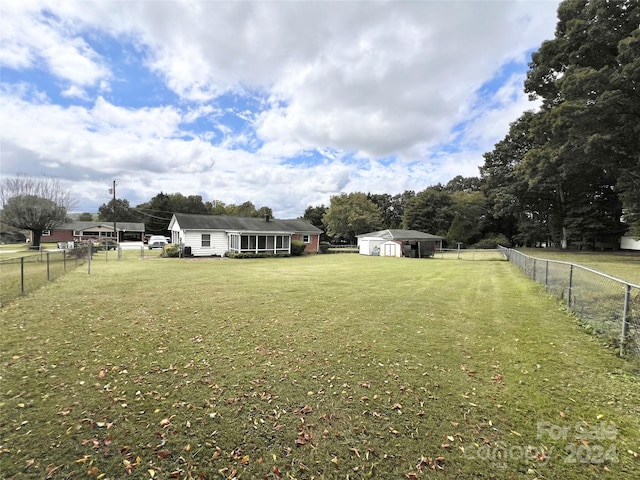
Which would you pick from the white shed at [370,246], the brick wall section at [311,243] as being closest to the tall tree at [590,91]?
the white shed at [370,246]

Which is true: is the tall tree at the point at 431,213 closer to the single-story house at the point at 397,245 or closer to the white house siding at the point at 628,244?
the single-story house at the point at 397,245

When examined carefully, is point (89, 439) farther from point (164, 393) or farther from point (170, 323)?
point (170, 323)

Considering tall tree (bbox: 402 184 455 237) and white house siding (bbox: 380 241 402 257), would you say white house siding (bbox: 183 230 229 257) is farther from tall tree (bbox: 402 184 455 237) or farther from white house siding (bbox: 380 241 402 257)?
tall tree (bbox: 402 184 455 237)

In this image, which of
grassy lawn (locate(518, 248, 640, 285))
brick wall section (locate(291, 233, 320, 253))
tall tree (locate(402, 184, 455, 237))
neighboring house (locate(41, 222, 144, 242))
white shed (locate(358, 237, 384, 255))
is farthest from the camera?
neighboring house (locate(41, 222, 144, 242))

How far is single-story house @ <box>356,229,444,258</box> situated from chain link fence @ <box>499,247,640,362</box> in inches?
895

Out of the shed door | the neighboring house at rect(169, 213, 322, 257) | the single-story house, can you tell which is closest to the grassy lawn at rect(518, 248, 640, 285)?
the single-story house

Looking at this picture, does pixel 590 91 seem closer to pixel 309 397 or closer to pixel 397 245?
pixel 397 245

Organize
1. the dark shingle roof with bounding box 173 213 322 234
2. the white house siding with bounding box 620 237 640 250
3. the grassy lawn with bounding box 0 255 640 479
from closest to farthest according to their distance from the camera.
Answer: the grassy lawn with bounding box 0 255 640 479 < the dark shingle roof with bounding box 173 213 322 234 < the white house siding with bounding box 620 237 640 250

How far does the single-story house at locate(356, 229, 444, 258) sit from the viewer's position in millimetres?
32359

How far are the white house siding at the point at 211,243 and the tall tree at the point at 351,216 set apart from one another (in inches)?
984

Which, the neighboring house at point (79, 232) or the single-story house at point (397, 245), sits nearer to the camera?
the single-story house at point (397, 245)

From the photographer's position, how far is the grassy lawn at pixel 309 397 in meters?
2.76

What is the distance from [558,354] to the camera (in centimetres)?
513

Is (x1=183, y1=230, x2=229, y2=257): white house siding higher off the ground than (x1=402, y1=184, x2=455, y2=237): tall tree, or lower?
lower
